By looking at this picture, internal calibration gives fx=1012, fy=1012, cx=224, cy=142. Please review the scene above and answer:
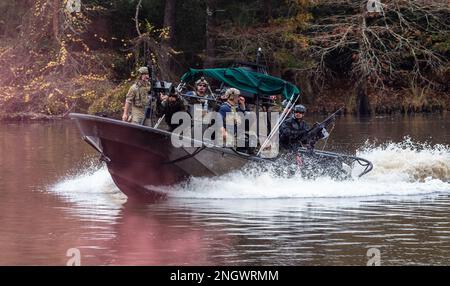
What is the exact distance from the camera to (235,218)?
1486 cm

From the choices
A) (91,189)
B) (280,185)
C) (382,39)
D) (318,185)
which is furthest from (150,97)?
(382,39)

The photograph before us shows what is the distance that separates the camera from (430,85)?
44875 mm

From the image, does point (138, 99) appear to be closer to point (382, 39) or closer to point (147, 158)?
point (147, 158)

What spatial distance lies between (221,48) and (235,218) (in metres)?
29.2

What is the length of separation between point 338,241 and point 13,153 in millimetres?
15273

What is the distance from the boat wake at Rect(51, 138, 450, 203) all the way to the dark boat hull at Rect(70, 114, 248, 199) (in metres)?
0.21

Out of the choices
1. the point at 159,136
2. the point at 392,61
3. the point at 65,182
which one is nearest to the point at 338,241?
the point at 159,136

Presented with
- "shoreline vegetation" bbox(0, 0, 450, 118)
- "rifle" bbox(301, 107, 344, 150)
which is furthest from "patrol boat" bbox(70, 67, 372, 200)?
"shoreline vegetation" bbox(0, 0, 450, 118)

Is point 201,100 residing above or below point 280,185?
above

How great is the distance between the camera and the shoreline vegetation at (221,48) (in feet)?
132

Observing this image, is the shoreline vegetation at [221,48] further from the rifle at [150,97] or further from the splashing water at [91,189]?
the rifle at [150,97]

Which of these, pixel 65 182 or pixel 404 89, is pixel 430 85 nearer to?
pixel 404 89

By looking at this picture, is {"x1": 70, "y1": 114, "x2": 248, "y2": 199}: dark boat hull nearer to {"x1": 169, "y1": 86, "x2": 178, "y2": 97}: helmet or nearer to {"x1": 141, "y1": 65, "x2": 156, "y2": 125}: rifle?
{"x1": 169, "y1": 86, "x2": 178, "y2": 97}: helmet

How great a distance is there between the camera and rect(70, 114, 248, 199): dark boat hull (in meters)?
16.6
